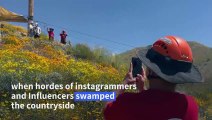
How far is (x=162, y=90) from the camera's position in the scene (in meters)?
2.69

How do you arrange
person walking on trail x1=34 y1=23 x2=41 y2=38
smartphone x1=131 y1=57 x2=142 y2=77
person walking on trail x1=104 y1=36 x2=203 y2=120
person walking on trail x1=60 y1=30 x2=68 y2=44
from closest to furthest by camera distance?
person walking on trail x1=104 y1=36 x2=203 y2=120
smartphone x1=131 y1=57 x2=142 y2=77
person walking on trail x1=34 y1=23 x2=41 y2=38
person walking on trail x1=60 y1=30 x2=68 y2=44

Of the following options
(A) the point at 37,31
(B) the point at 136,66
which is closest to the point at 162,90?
(B) the point at 136,66

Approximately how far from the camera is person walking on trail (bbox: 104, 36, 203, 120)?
2.60m

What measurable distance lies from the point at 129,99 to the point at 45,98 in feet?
24.0

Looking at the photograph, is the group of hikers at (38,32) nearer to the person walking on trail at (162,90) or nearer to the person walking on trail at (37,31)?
the person walking on trail at (37,31)

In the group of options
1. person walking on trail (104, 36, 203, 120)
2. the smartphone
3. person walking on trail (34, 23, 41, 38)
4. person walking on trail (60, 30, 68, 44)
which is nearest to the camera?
person walking on trail (104, 36, 203, 120)

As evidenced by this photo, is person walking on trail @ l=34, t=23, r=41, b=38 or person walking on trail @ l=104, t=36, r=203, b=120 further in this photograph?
person walking on trail @ l=34, t=23, r=41, b=38

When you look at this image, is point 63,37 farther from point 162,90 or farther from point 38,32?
point 162,90

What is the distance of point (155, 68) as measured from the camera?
2.66m

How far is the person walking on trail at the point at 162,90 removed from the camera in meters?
2.60

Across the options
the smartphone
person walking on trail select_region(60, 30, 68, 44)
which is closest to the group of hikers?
person walking on trail select_region(60, 30, 68, 44)

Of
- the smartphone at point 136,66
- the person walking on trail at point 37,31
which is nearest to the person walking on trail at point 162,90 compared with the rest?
the smartphone at point 136,66

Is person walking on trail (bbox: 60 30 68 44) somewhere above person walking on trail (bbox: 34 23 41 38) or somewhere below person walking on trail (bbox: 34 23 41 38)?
below

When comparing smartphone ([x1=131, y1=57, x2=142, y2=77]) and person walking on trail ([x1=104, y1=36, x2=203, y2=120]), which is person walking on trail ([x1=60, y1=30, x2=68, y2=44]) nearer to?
smartphone ([x1=131, y1=57, x2=142, y2=77])
